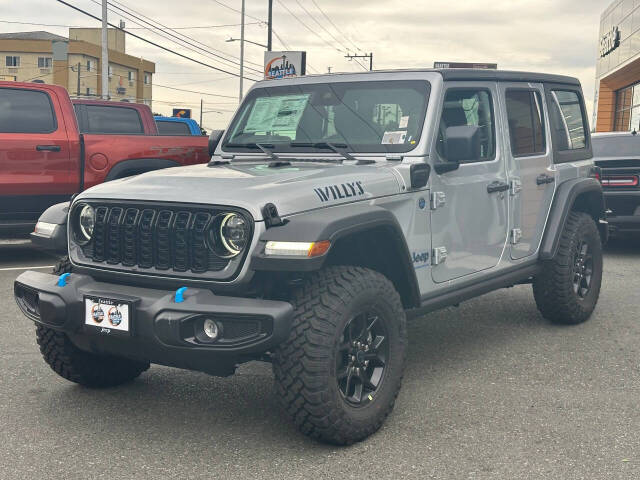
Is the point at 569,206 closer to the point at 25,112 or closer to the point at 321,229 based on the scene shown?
the point at 321,229

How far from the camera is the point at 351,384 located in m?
4.16

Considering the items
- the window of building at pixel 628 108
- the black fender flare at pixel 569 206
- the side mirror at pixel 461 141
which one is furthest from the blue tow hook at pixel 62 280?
the window of building at pixel 628 108

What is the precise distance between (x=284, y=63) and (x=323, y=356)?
1157 inches

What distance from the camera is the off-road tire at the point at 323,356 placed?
3805 millimetres

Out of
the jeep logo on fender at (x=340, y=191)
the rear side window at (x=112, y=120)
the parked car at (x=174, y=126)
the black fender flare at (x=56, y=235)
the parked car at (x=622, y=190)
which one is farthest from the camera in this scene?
the parked car at (x=174, y=126)

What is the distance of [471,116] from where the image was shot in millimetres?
5398

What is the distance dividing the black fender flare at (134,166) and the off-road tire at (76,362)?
17.0 ft

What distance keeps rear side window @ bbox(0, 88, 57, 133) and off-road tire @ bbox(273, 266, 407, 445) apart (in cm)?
646

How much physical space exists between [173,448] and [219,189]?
1241 millimetres

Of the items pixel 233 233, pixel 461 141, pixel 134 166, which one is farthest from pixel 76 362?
pixel 134 166

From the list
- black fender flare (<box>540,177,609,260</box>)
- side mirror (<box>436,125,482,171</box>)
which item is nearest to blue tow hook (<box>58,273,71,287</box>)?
side mirror (<box>436,125,482,171</box>)

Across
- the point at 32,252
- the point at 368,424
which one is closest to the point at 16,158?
the point at 32,252

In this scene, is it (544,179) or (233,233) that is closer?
(233,233)

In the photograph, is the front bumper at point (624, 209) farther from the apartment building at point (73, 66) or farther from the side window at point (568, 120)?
the apartment building at point (73, 66)
